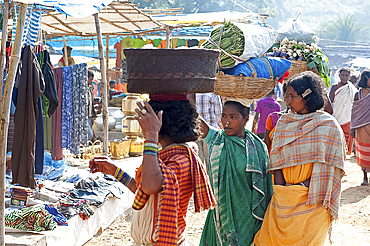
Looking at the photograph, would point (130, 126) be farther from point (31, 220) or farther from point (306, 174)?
point (306, 174)

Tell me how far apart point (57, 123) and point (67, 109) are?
0.83ft

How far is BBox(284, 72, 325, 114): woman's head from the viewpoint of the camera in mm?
3688

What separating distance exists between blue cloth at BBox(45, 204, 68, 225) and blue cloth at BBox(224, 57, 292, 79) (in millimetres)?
2487

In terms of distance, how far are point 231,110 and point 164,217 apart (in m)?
1.69

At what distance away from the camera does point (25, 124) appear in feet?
15.7

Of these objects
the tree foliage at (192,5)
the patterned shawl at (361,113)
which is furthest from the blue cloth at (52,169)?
the tree foliage at (192,5)

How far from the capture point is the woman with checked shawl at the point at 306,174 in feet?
11.8

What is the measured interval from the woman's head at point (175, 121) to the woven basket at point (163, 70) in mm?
93

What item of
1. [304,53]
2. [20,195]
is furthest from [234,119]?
[20,195]

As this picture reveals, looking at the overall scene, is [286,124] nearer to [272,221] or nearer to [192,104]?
[272,221]

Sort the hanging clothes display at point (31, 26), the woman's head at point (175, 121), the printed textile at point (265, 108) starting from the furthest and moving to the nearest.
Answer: the printed textile at point (265, 108), the hanging clothes display at point (31, 26), the woman's head at point (175, 121)

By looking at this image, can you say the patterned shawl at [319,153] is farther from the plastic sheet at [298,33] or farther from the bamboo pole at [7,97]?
the bamboo pole at [7,97]

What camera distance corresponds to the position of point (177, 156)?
2.44m

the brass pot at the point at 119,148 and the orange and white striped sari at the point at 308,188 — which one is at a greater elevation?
the orange and white striped sari at the point at 308,188
